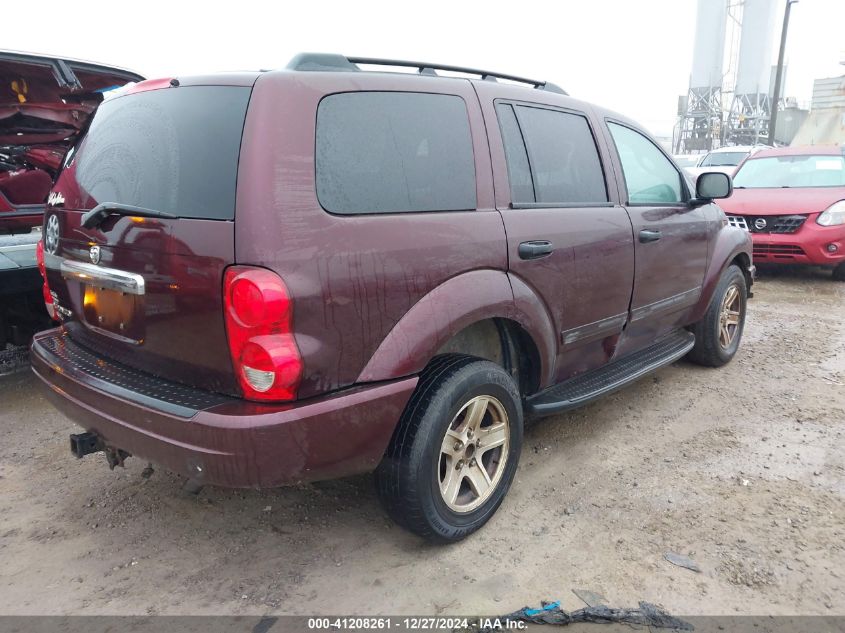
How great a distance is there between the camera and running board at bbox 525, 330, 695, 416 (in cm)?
310

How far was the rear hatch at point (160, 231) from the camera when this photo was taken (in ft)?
6.93

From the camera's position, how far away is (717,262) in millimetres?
4414

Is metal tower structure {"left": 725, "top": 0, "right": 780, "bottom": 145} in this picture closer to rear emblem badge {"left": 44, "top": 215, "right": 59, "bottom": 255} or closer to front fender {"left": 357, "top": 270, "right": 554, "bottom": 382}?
front fender {"left": 357, "top": 270, "right": 554, "bottom": 382}

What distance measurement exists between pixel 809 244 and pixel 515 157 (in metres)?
6.24

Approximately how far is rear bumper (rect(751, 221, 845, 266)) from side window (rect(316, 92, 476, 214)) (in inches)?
257

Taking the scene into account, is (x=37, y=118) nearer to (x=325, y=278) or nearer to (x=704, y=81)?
(x=325, y=278)

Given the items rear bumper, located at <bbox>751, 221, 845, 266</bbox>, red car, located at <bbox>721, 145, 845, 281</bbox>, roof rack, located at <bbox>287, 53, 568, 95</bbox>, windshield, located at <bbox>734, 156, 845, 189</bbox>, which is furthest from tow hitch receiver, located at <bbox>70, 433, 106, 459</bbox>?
windshield, located at <bbox>734, 156, 845, 189</bbox>

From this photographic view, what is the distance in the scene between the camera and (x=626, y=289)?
348cm

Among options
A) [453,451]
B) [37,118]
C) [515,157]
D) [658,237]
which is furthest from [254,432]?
[37,118]

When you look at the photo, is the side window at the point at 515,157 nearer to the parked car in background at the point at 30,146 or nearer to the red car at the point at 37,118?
the parked car in background at the point at 30,146

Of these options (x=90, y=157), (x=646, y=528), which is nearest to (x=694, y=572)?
(x=646, y=528)

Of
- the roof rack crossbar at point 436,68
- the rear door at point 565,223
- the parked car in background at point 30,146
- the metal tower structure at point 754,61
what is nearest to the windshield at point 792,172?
the rear door at point 565,223

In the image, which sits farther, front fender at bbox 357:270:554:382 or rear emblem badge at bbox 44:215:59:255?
rear emblem badge at bbox 44:215:59:255

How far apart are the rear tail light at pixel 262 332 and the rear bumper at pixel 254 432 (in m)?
0.07
